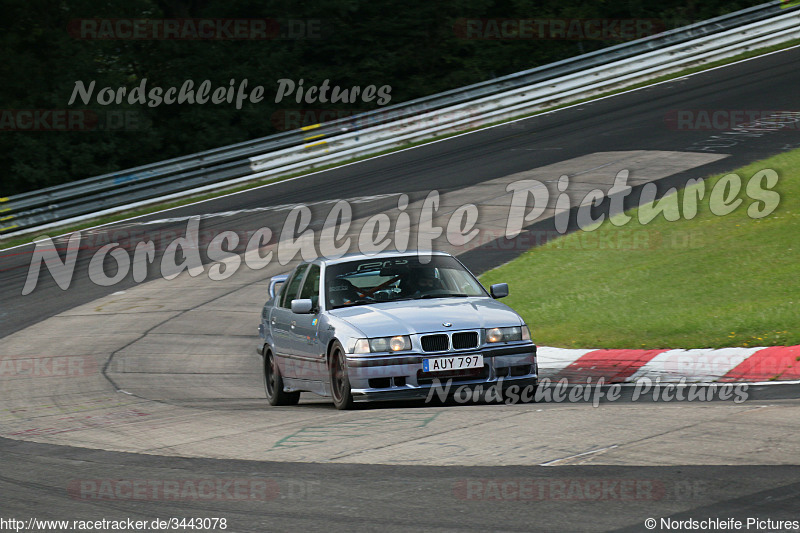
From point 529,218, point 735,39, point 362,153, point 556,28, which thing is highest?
point 556,28

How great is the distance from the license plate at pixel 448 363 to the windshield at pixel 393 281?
1198mm

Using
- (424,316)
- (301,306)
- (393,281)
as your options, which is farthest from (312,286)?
(424,316)

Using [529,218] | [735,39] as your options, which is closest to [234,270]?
[529,218]

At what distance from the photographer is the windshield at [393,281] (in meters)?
10.1

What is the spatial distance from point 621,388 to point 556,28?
107 ft

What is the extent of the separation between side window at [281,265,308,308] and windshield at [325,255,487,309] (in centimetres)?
69

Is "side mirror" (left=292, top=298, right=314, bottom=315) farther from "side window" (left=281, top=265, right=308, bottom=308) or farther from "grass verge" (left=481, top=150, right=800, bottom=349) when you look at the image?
"grass verge" (left=481, top=150, right=800, bottom=349)

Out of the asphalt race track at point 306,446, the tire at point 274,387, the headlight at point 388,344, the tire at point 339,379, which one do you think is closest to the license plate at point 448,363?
the headlight at point 388,344

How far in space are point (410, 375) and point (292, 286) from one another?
2.73 m

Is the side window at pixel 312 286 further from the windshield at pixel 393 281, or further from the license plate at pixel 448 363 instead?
the license plate at pixel 448 363

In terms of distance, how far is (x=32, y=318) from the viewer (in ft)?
58.4

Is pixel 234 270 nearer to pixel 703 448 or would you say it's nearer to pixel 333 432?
pixel 333 432

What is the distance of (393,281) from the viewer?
10180 mm

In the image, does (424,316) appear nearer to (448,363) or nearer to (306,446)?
(448,363)
